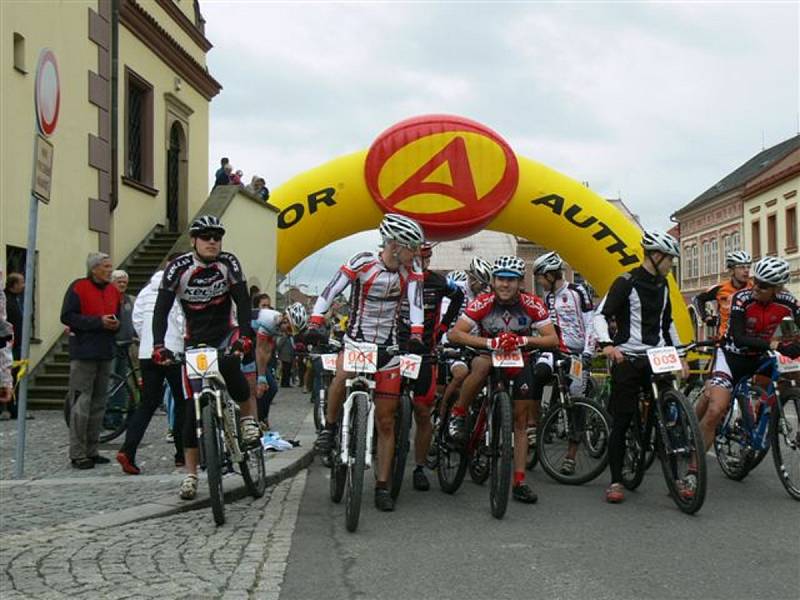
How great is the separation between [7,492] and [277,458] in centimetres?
251

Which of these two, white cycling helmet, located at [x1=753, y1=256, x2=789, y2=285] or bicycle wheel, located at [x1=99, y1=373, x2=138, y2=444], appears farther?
bicycle wheel, located at [x1=99, y1=373, x2=138, y2=444]

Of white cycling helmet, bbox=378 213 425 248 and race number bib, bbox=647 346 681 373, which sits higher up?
white cycling helmet, bbox=378 213 425 248

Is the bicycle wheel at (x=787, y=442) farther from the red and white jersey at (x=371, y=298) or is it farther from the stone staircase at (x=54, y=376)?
the stone staircase at (x=54, y=376)

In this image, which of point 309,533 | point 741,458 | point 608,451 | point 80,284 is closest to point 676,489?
point 608,451

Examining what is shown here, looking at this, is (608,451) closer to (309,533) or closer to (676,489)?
(676,489)

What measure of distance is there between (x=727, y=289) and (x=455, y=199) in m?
6.47

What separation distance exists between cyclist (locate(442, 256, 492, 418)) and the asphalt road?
100cm

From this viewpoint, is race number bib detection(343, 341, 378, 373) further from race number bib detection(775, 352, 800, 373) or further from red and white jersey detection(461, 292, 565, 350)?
race number bib detection(775, 352, 800, 373)

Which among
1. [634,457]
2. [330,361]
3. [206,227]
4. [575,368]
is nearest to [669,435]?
[634,457]

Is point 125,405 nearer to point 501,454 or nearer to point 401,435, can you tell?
point 401,435

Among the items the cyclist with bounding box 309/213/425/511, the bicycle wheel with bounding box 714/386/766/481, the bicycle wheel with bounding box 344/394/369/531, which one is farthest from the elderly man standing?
the bicycle wheel with bounding box 714/386/766/481

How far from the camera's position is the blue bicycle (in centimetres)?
723

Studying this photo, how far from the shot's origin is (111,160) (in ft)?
57.2

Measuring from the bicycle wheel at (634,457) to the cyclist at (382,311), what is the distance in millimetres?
1725
